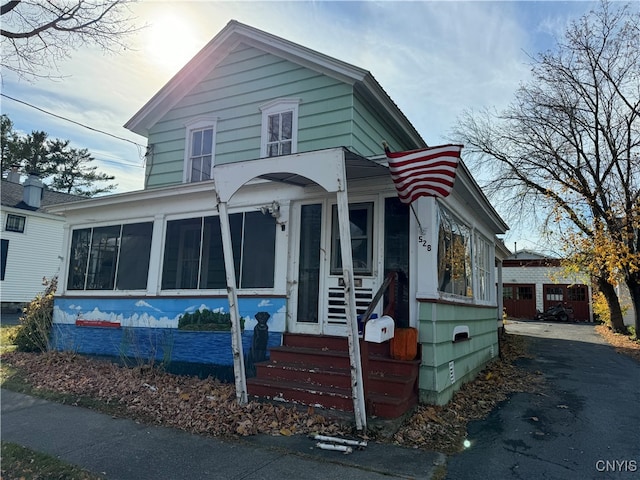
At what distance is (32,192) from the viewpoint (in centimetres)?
1970

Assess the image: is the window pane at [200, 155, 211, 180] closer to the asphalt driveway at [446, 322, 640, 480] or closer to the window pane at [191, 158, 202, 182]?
the window pane at [191, 158, 202, 182]

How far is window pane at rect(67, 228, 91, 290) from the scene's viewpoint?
902 centimetres

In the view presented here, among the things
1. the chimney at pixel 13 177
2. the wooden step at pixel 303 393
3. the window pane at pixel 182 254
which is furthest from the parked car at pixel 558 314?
the chimney at pixel 13 177

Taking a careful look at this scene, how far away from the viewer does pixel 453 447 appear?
4211mm

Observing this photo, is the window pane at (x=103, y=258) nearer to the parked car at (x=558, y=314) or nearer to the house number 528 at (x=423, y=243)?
the house number 528 at (x=423, y=243)

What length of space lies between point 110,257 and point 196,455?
5.89 m

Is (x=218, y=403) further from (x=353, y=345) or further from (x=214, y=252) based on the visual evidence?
(x=214, y=252)

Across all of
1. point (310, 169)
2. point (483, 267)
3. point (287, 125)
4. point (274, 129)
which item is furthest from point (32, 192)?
point (483, 267)

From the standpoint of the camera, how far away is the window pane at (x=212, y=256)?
736 cm

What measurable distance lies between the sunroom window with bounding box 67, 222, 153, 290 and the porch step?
12.6 feet

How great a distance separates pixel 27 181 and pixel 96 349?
51.6 ft

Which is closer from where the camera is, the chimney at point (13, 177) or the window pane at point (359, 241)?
the window pane at point (359, 241)

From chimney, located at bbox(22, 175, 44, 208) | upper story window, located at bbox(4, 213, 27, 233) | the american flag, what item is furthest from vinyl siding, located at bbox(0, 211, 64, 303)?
the american flag

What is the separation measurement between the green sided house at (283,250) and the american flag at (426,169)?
52 cm
